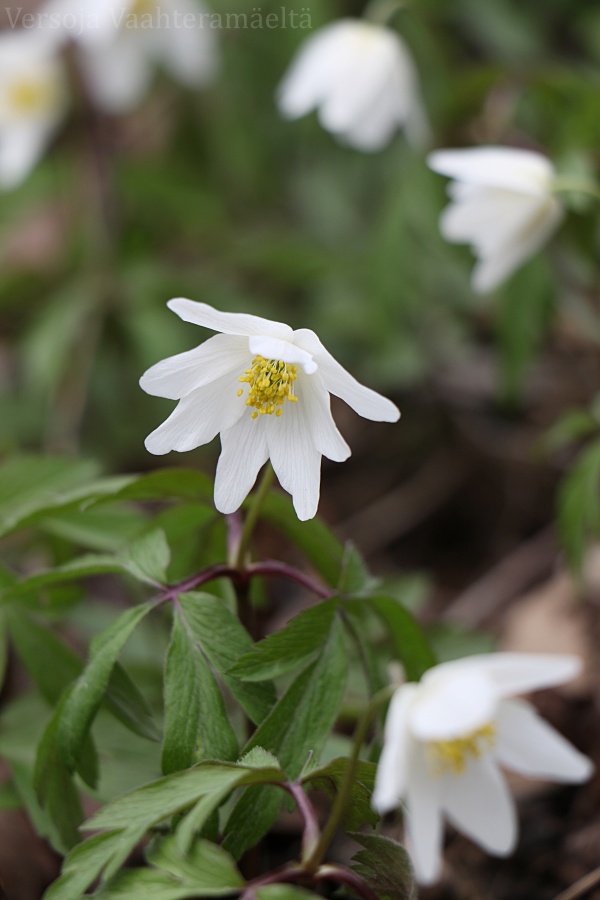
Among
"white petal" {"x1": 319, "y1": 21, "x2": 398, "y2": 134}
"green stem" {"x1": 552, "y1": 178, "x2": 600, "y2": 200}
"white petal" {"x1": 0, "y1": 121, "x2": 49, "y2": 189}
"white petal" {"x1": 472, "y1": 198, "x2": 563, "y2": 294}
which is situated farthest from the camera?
"white petal" {"x1": 0, "y1": 121, "x2": 49, "y2": 189}

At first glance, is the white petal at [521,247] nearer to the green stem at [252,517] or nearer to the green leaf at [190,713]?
the green stem at [252,517]

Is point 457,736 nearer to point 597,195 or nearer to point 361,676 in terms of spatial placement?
point 361,676

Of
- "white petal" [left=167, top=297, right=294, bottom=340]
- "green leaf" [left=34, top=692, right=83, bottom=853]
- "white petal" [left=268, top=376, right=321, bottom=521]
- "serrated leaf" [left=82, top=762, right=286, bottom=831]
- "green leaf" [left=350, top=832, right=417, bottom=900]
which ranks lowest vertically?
"green leaf" [left=350, top=832, right=417, bottom=900]

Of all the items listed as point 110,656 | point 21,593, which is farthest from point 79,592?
point 110,656

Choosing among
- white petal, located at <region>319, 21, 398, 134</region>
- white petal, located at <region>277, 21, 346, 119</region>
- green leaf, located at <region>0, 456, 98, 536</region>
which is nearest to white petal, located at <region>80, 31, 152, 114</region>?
white petal, located at <region>277, 21, 346, 119</region>

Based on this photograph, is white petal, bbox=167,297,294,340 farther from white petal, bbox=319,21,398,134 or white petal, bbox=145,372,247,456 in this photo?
white petal, bbox=319,21,398,134
